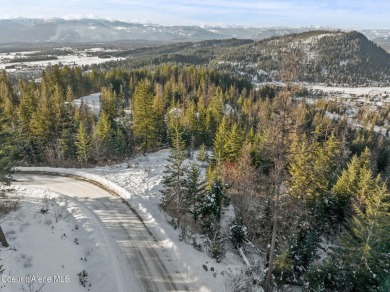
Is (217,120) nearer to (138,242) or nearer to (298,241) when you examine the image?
(298,241)

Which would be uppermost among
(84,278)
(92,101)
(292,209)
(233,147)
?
(292,209)

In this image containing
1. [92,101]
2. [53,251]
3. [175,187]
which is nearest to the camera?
[53,251]

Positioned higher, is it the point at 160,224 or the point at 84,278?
the point at 84,278

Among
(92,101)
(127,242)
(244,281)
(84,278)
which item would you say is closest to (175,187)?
(127,242)

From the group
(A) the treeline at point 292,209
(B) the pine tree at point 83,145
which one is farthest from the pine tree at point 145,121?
(A) the treeline at point 292,209

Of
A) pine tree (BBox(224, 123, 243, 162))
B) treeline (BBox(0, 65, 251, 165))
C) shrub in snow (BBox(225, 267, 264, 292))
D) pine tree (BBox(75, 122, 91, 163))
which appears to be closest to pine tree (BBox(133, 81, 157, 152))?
treeline (BBox(0, 65, 251, 165))

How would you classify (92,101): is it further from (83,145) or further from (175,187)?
(175,187)

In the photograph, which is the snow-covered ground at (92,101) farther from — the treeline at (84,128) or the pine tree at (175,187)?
the pine tree at (175,187)
